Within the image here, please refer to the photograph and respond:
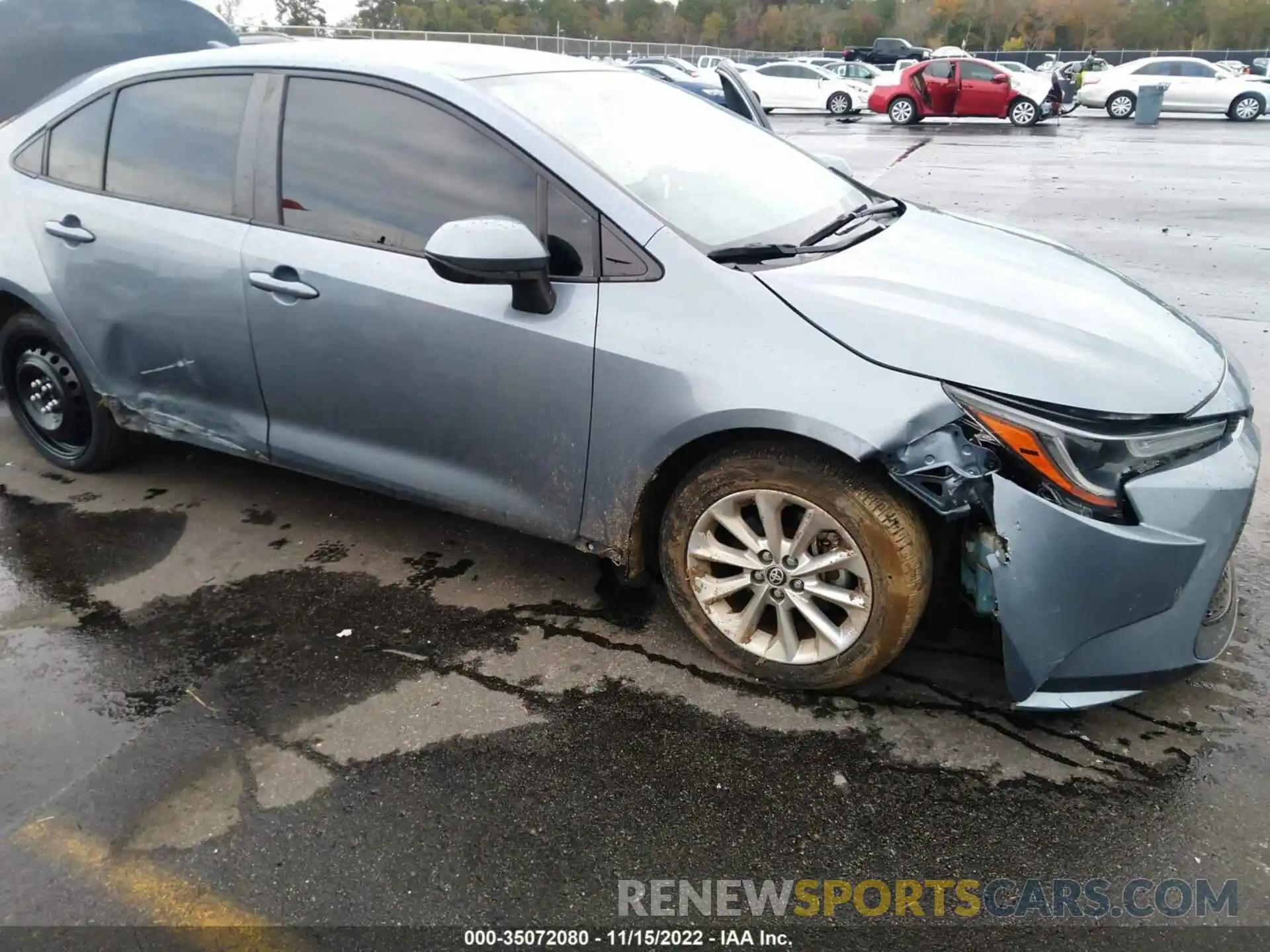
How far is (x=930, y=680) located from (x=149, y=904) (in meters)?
2.13

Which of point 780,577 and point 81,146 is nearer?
point 780,577

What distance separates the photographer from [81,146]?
12.5 feet

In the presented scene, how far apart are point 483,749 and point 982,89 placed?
81.1 feet

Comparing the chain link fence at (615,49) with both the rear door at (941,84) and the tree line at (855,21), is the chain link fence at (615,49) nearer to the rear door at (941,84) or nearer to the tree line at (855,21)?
the tree line at (855,21)

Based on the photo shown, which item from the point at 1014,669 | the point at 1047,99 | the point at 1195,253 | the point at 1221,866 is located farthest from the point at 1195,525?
the point at 1047,99

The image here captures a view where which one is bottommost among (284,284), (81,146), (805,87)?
(805,87)

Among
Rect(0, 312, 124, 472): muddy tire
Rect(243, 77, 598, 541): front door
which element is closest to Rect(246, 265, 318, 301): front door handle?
Rect(243, 77, 598, 541): front door

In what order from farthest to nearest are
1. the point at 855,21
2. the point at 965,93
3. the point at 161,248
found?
1. the point at 855,21
2. the point at 965,93
3. the point at 161,248

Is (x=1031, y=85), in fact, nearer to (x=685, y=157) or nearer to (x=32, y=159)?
(x=685, y=157)

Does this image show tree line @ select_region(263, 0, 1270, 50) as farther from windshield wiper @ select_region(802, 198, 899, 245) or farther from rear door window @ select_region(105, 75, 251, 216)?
windshield wiper @ select_region(802, 198, 899, 245)

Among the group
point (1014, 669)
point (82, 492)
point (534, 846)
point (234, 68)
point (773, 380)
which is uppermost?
point (234, 68)

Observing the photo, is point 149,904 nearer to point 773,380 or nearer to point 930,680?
point 773,380

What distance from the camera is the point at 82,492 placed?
4215mm

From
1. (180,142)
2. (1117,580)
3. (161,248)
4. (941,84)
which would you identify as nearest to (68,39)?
(180,142)
